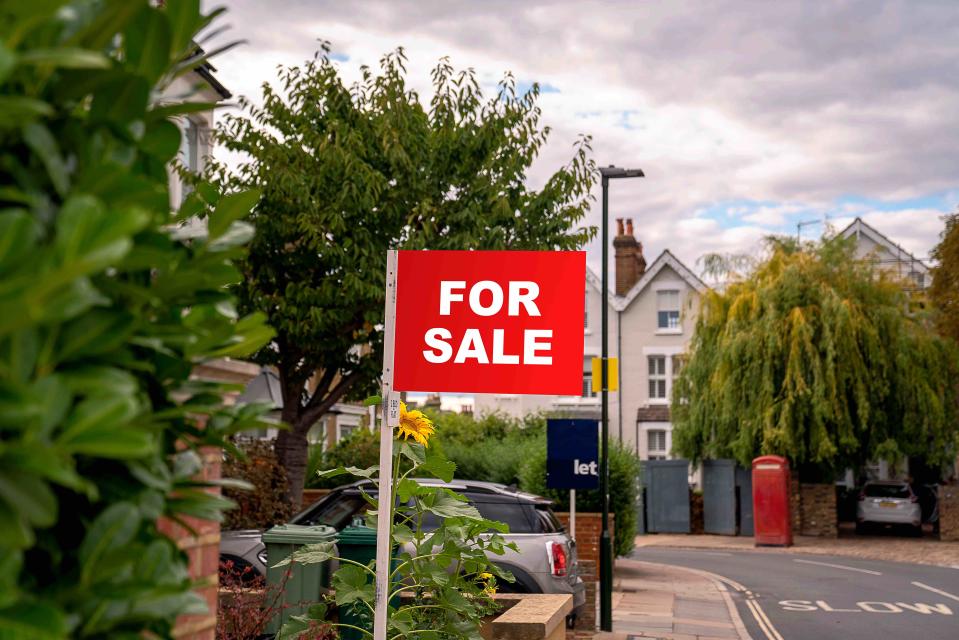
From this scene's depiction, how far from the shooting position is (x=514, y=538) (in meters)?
11.6

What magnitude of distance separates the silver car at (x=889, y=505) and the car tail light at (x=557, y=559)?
76.8ft

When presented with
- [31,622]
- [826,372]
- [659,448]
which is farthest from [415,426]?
[659,448]

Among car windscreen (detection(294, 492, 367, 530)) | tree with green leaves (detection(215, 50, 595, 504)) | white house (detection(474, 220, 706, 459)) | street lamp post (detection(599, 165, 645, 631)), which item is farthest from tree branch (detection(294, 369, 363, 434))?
white house (detection(474, 220, 706, 459))

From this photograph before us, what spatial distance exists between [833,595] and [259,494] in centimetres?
962

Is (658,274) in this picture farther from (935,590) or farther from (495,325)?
(495,325)

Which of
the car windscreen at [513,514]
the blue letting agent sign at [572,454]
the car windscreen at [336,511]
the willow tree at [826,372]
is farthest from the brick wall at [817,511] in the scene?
the car windscreen at [336,511]

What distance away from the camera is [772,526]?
30.3m

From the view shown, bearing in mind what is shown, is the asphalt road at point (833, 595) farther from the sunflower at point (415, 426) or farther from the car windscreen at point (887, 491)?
the sunflower at point (415, 426)

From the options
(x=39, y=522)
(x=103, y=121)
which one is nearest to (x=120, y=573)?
(x=39, y=522)

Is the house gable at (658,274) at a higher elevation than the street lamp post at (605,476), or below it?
higher

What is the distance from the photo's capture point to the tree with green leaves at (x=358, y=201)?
1628 cm

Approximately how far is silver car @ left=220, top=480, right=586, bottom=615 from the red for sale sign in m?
5.78

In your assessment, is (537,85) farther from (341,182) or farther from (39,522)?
(39,522)

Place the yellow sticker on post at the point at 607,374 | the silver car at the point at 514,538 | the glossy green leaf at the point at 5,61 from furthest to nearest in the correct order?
the yellow sticker on post at the point at 607,374, the silver car at the point at 514,538, the glossy green leaf at the point at 5,61
